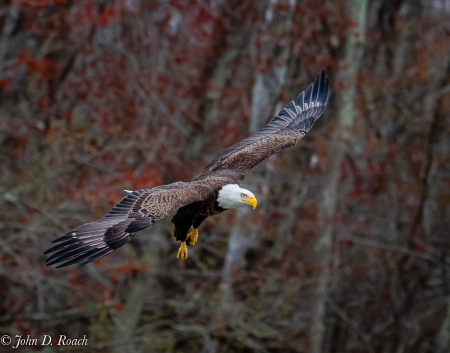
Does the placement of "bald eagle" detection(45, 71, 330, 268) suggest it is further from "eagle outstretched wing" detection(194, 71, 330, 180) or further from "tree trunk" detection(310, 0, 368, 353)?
"tree trunk" detection(310, 0, 368, 353)

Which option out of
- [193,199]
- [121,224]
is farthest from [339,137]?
[121,224]

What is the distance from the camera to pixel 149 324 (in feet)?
36.7

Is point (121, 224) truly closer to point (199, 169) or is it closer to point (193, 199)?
point (193, 199)

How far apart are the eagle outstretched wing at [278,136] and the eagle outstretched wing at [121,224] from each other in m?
1.18

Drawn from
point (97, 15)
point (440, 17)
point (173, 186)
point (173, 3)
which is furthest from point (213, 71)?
point (173, 186)

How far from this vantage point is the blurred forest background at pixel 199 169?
10852 mm

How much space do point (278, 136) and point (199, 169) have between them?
3764mm

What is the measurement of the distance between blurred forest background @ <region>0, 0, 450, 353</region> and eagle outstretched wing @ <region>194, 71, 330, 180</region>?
292 centimetres

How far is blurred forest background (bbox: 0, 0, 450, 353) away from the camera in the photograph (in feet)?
35.6

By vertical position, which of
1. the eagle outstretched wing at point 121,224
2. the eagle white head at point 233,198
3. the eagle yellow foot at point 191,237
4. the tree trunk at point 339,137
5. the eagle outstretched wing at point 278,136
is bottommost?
the eagle outstretched wing at point 121,224

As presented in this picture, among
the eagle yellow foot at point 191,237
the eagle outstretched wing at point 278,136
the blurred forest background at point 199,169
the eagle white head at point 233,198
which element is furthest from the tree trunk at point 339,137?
the eagle white head at point 233,198

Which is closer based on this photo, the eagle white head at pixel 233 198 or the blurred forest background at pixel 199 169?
the eagle white head at pixel 233 198

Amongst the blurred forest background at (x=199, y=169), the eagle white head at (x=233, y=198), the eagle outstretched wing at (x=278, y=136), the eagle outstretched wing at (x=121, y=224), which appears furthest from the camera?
the blurred forest background at (x=199, y=169)

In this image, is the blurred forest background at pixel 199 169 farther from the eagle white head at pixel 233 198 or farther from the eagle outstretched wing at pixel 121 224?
the eagle outstretched wing at pixel 121 224
